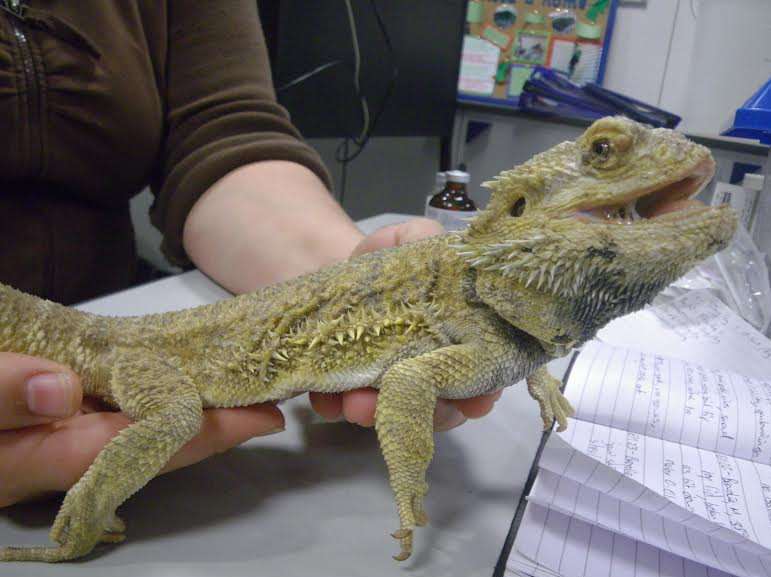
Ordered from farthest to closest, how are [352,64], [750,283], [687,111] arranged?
1. [687,111]
2. [352,64]
3. [750,283]

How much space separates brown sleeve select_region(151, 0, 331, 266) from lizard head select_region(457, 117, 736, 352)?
3.03 feet

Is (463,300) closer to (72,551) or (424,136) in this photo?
(72,551)

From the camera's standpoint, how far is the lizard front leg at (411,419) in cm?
75

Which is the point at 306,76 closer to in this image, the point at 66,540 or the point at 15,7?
the point at 15,7

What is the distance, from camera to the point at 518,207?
2.61ft

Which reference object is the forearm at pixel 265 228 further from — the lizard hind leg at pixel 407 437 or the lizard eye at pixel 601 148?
the lizard eye at pixel 601 148

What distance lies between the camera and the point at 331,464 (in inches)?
37.2

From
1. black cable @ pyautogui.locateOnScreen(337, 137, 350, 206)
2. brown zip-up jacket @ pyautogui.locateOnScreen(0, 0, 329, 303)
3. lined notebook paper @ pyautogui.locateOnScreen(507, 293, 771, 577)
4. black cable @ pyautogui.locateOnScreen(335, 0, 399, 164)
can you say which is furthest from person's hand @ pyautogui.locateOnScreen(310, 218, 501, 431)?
black cable @ pyautogui.locateOnScreen(337, 137, 350, 206)

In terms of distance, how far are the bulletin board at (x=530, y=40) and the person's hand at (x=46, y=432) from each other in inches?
107

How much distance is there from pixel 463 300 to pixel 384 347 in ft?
0.42

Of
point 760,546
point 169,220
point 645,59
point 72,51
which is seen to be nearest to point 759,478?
point 760,546

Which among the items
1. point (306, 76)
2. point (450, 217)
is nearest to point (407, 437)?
point (450, 217)

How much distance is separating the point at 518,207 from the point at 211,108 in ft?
3.51

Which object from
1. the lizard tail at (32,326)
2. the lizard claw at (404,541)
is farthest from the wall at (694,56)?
the lizard tail at (32,326)
